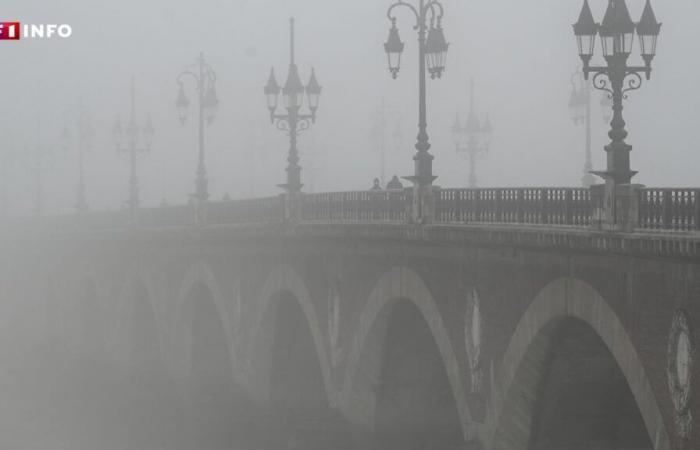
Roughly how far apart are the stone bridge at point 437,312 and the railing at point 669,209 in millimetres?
24

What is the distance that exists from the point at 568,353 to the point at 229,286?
67.9ft

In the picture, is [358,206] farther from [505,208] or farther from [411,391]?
[505,208]

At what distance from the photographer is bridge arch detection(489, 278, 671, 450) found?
18.9 m

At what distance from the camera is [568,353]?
901 inches

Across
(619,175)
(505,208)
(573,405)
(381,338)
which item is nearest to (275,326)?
(381,338)

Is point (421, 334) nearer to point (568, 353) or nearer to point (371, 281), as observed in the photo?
point (371, 281)

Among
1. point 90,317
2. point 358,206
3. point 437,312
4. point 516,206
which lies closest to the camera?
point 516,206

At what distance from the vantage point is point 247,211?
42188 millimetres

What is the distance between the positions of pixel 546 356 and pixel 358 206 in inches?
408

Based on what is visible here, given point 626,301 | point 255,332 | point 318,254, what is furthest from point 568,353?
point 255,332

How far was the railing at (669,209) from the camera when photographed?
18031 millimetres

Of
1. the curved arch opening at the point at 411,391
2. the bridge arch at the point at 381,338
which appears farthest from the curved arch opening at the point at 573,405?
the curved arch opening at the point at 411,391

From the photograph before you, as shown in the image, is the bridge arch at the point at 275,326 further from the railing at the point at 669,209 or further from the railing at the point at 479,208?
the railing at the point at 669,209

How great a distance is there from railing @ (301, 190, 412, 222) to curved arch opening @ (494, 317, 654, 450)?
6.08 metres
